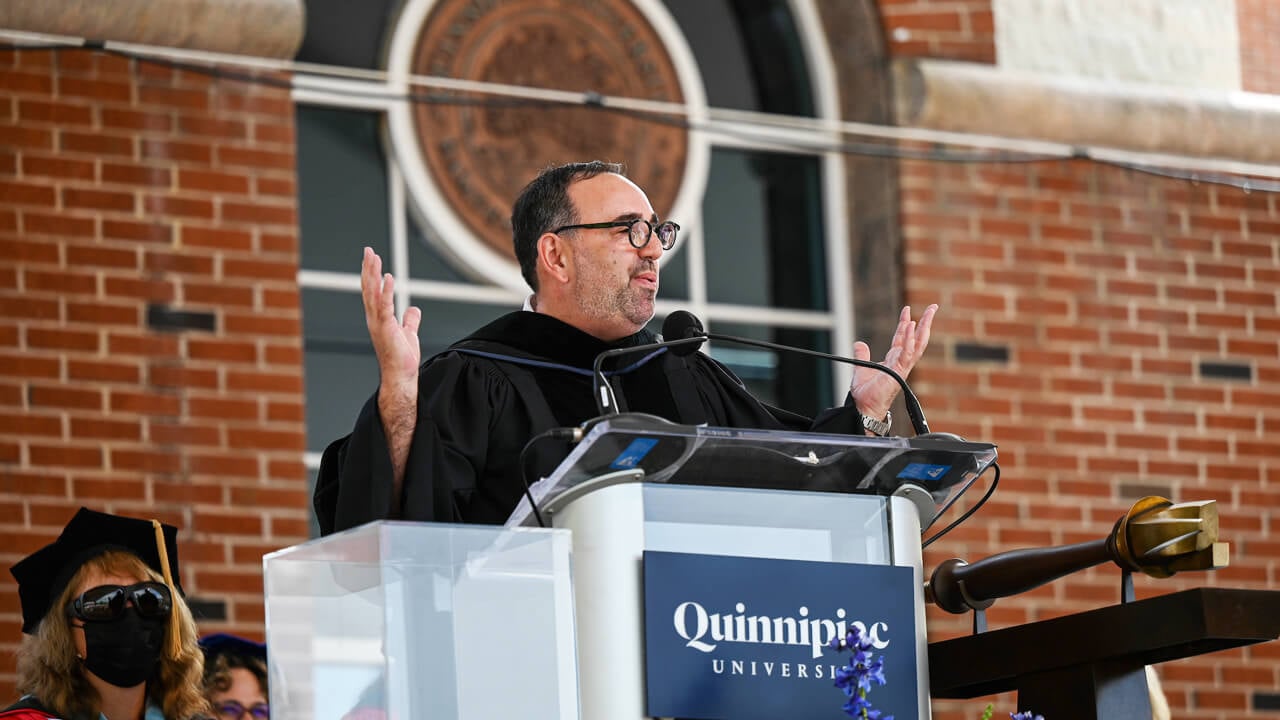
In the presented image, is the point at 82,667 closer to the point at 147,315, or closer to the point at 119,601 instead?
the point at 119,601

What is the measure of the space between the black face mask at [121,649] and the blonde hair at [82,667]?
4 centimetres

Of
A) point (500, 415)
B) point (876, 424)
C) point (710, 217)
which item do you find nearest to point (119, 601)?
point (500, 415)

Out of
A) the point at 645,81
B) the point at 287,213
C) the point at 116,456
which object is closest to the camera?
the point at 116,456

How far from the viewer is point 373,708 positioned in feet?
8.57

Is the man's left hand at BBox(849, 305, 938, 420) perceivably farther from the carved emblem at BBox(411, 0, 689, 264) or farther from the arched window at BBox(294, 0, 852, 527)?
the carved emblem at BBox(411, 0, 689, 264)

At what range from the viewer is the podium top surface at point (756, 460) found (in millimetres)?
2727

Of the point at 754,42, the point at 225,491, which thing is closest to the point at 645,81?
the point at 754,42

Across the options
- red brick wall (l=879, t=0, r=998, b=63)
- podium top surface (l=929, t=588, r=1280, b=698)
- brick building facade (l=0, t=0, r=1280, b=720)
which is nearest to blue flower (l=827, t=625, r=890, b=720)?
podium top surface (l=929, t=588, r=1280, b=698)

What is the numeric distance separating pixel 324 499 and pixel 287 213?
3.02 metres

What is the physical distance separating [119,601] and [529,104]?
125 inches

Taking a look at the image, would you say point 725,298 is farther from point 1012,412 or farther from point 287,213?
point 287,213

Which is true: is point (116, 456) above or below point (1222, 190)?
below

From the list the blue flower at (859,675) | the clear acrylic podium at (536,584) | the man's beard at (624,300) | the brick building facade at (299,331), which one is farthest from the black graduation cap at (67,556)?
the blue flower at (859,675)

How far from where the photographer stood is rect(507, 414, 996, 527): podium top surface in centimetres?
273
